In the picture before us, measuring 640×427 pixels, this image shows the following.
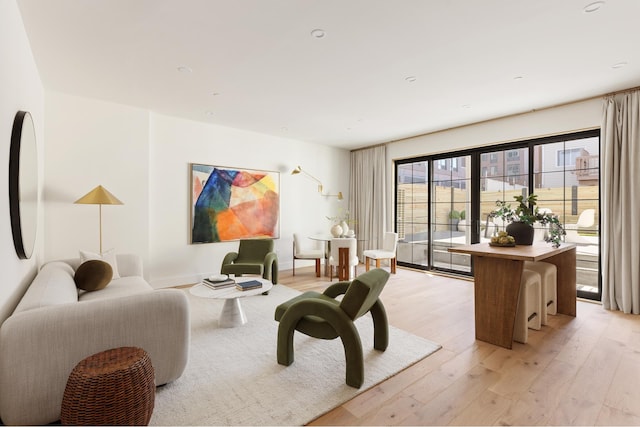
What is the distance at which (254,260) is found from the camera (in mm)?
4672

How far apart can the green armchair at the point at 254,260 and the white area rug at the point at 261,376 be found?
117 cm

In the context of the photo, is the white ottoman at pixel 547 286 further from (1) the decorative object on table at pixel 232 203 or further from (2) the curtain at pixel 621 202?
(1) the decorative object on table at pixel 232 203

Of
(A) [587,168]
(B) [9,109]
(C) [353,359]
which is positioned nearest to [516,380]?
(C) [353,359]

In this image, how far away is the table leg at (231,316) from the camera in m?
3.04

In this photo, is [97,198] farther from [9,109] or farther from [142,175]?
[9,109]

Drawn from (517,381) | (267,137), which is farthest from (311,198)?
(517,381)

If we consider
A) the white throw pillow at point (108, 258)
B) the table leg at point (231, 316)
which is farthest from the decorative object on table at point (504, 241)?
the white throw pillow at point (108, 258)

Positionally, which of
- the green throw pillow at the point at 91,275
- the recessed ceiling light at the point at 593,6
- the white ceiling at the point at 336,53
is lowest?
the green throw pillow at the point at 91,275

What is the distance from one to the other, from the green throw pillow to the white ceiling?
193 cm

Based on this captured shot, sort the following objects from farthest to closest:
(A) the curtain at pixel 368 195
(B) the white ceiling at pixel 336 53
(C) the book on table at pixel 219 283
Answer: (A) the curtain at pixel 368 195 < (C) the book on table at pixel 219 283 < (B) the white ceiling at pixel 336 53

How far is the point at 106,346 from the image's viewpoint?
1.71 m

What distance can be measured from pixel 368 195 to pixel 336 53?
4.02 m

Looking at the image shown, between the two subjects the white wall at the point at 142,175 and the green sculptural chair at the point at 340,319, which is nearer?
the green sculptural chair at the point at 340,319

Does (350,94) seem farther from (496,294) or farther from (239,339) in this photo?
(239,339)
